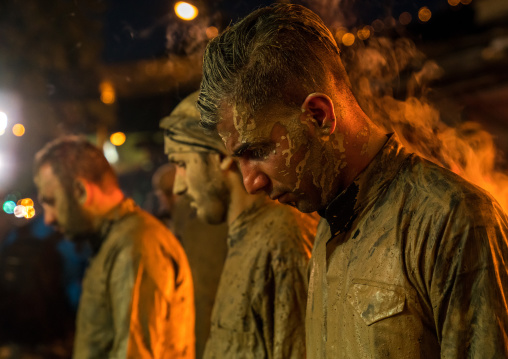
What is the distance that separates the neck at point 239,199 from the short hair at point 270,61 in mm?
1101

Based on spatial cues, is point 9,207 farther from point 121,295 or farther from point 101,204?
point 121,295

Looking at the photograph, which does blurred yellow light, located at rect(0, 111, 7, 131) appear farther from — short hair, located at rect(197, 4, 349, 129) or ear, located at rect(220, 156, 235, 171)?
short hair, located at rect(197, 4, 349, 129)

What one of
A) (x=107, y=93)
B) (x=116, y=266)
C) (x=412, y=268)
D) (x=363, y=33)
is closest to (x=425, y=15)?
(x=363, y=33)

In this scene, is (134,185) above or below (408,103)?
above

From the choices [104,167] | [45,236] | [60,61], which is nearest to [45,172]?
[104,167]

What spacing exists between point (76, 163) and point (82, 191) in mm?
272

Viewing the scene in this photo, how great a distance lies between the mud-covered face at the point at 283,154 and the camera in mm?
1766

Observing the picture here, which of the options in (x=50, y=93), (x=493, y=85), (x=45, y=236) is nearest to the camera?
(x=45, y=236)

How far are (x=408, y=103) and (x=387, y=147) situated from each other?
1.94 metres

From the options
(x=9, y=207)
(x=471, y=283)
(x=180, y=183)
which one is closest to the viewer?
(x=471, y=283)

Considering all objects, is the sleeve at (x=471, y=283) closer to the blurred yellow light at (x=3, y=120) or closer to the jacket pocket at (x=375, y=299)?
the jacket pocket at (x=375, y=299)

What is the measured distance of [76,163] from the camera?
437 cm

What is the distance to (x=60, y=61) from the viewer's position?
822cm

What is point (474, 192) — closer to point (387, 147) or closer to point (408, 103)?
point (387, 147)
